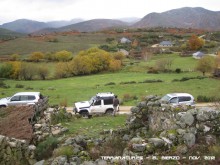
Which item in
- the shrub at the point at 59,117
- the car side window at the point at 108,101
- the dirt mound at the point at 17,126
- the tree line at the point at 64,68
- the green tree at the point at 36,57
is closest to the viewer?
the dirt mound at the point at 17,126

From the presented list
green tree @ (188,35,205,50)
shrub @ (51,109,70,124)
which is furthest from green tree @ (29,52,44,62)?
shrub @ (51,109,70,124)

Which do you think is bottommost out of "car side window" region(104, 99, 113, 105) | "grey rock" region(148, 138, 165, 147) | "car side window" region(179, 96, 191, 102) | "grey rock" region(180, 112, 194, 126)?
"car side window" region(104, 99, 113, 105)

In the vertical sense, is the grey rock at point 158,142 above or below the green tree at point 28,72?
above

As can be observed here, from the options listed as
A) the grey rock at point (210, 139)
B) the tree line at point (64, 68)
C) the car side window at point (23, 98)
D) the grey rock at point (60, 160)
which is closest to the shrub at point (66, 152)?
the grey rock at point (60, 160)

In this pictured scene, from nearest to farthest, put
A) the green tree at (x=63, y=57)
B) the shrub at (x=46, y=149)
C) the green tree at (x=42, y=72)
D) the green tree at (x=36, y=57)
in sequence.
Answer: the shrub at (x=46, y=149)
the green tree at (x=42, y=72)
the green tree at (x=63, y=57)
the green tree at (x=36, y=57)

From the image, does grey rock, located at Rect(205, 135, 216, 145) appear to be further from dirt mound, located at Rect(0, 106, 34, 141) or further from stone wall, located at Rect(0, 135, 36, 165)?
dirt mound, located at Rect(0, 106, 34, 141)

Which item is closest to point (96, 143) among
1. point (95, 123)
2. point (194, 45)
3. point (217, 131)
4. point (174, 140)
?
point (174, 140)

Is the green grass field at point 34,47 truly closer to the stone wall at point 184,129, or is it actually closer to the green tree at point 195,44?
the green tree at point 195,44

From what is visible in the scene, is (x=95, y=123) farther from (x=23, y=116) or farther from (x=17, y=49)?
(x=17, y=49)

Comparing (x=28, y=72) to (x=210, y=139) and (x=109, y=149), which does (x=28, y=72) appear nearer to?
(x=109, y=149)

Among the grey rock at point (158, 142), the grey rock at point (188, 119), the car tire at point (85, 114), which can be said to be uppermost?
the grey rock at point (188, 119)

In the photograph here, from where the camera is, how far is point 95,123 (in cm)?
A: 2359

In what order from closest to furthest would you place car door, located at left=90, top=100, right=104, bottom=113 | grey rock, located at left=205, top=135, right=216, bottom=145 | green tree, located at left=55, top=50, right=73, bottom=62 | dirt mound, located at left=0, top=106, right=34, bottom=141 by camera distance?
grey rock, located at left=205, top=135, right=216, bottom=145, dirt mound, located at left=0, top=106, right=34, bottom=141, car door, located at left=90, top=100, right=104, bottom=113, green tree, located at left=55, top=50, right=73, bottom=62

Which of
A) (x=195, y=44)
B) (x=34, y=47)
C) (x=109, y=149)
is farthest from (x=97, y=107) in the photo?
(x=34, y=47)
